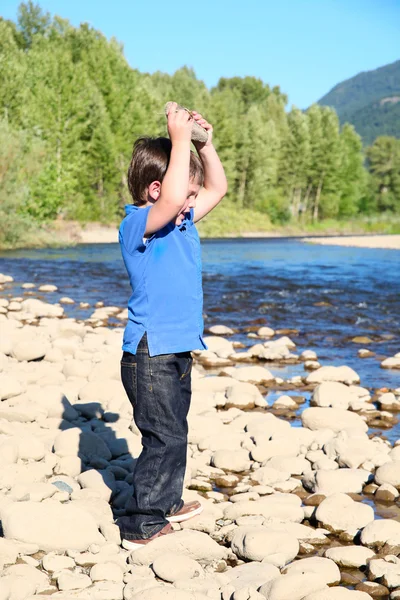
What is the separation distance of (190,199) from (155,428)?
101 cm

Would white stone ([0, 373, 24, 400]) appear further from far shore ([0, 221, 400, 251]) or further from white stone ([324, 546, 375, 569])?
far shore ([0, 221, 400, 251])

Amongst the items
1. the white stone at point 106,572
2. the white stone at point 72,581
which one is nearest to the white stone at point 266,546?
the white stone at point 106,572

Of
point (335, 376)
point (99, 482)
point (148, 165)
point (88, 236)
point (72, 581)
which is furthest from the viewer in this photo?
point (88, 236)

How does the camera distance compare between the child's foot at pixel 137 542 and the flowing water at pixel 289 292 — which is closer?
the child's foot at pixel 137 542

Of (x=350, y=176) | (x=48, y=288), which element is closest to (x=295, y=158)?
(x=350, y=176)

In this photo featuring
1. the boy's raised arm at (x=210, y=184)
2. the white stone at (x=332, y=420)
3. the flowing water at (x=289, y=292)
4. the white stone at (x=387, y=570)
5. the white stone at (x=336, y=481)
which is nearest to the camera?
the white stone at (x=387, y=570)

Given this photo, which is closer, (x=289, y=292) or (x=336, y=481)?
(x=336, y=481)

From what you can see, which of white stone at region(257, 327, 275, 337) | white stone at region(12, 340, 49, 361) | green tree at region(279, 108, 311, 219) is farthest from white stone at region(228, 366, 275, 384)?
green tree at region(279, 108, 311, 219)

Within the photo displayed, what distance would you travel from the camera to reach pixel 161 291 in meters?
3.00

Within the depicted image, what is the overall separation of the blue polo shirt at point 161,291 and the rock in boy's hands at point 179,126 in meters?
0.34

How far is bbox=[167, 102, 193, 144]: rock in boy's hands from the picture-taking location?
2785 mm

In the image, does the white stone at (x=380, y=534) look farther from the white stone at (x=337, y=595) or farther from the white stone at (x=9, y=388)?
the white stone at (x=9, y=388)

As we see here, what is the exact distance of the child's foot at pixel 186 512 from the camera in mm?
3316

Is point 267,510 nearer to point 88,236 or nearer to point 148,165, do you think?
point 148,165
